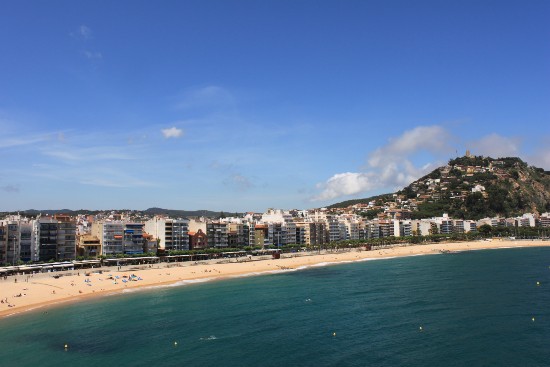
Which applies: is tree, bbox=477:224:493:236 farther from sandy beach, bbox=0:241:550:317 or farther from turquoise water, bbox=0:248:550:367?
turquoise water, bbox=0:248:550:367

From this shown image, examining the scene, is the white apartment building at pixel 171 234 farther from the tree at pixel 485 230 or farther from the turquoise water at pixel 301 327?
the tree at pixel 485 230

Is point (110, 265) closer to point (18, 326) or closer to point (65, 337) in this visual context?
point (18, 326)

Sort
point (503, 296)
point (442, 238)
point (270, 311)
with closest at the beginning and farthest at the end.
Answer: point (270, 311)
point (503, 296)
point (442, 238)

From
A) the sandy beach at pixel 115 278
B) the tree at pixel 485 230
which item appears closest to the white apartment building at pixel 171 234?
the sandy beach at pixel 115 278

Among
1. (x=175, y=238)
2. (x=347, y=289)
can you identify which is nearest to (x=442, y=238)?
(x=175, y=238)

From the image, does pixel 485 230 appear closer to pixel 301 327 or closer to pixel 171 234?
pixel 171 234

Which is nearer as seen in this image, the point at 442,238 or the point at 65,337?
the point at 65,337
